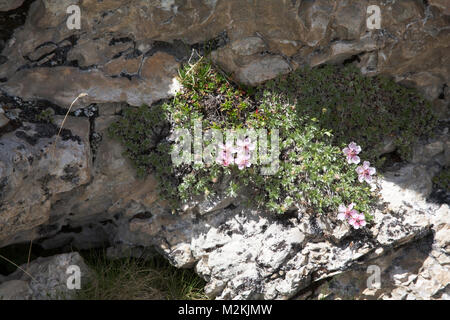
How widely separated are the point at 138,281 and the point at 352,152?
285 cm

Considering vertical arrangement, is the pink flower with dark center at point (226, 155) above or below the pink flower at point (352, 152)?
above

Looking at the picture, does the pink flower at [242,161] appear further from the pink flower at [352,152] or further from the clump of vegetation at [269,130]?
the pink flower at [352,152]

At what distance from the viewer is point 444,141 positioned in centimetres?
480

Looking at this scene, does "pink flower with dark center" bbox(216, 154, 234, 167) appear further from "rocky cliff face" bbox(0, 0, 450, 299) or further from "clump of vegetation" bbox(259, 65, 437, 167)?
"clump of vegetation" bbox(259, 65, 437, 167)

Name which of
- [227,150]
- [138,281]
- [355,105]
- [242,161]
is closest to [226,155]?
[227,150]

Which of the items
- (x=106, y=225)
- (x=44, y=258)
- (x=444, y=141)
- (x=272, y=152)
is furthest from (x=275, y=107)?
(x=44, y=258)

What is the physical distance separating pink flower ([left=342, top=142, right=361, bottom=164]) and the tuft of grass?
2.24m

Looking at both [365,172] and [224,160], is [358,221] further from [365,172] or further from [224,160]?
[224,160]

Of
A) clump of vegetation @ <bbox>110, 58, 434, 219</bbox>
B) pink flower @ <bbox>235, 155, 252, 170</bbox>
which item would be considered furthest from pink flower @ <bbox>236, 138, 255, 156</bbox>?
clump of vegetation @ <bbox>110, 58, 434, 219</bbox>

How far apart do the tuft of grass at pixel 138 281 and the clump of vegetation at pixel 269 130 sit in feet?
3.24

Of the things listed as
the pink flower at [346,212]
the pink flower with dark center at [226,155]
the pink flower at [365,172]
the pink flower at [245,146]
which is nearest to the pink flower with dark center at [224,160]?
the pink flower with dark center at [226,155]

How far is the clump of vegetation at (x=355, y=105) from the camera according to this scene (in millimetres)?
4578

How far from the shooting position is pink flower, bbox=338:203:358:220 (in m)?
4.21

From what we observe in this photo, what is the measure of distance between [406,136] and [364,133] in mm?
536
